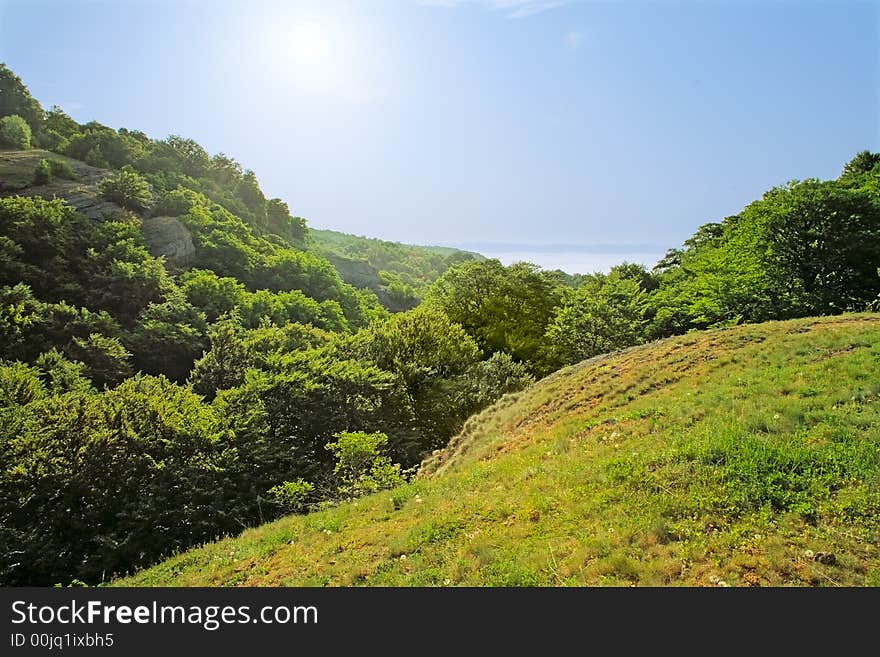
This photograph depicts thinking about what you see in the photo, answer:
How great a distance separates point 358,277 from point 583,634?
101957mm

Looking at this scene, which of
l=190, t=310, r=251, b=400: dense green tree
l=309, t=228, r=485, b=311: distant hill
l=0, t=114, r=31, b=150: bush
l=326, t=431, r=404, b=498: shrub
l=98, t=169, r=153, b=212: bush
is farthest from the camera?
l=309, t=228, r=485, b=311: distant hill

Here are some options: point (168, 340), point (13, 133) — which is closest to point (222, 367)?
point (168, 340)

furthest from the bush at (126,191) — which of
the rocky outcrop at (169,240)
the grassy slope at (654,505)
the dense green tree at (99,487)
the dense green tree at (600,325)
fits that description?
the grassy slope at (654,505)

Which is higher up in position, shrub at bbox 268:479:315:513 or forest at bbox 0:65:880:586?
forest at bbox 0:65:880:586

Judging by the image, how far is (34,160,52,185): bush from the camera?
171 ft

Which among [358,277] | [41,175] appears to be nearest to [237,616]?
[41,175]

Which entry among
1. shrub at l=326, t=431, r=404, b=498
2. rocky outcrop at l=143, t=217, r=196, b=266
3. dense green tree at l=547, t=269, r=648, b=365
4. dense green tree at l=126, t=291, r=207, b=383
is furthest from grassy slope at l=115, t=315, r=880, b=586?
rocky outcrop at l=143, t=217, r=196, b=266

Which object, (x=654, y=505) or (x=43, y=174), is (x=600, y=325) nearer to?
(x=654, y=505)

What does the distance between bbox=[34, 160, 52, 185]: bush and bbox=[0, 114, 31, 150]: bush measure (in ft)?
48.8

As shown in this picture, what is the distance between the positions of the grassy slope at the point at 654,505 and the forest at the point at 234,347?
4444 millimetres

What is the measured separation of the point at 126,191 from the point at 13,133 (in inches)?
850

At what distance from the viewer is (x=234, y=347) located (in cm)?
3053

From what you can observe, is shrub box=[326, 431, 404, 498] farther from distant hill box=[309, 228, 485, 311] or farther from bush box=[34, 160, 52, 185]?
bush box=[34, 160, 52, 185]

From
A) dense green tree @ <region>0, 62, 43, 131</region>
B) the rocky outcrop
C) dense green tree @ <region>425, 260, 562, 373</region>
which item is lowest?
dense green tree @ <region>425, 260, 562, 373</region>
